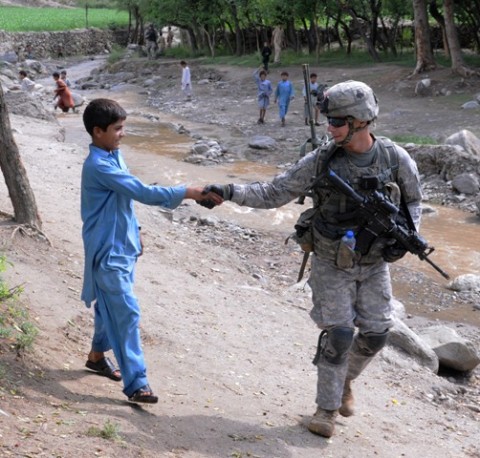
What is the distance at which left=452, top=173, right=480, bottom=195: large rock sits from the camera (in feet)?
46.8

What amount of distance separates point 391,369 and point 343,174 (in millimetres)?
2539

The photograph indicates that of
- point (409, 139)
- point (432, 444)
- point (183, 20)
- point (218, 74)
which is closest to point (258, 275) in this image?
point (432, 444)

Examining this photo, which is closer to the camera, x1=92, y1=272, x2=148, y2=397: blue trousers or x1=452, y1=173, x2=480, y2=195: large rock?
x1=92, y1=272, x2=148, y2=397: blue trousers

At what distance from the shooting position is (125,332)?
14.3 feet

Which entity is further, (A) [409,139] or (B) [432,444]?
(A) [409,139]

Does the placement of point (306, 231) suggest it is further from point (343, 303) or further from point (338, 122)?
point (338, 122)

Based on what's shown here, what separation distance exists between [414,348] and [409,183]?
2649 mm

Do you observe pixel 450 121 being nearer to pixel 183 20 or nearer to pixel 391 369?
pixel 391 369

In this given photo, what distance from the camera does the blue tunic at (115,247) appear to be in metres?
4.34

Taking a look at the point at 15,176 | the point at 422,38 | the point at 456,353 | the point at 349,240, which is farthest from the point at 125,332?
the point at 422,38

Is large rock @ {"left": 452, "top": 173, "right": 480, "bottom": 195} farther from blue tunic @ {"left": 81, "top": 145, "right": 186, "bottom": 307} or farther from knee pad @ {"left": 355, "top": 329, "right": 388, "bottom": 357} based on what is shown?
blue tunic @ {"left": 81, "top": 145, "right": 186, "bottom": 307}

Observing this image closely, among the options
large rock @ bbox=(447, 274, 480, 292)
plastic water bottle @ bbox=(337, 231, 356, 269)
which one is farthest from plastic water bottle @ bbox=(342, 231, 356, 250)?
large rock @ bbox=(447, 274, 480, 292)

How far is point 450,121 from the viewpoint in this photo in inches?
757

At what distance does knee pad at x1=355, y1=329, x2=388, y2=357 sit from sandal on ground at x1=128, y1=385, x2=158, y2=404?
45.1 inches
